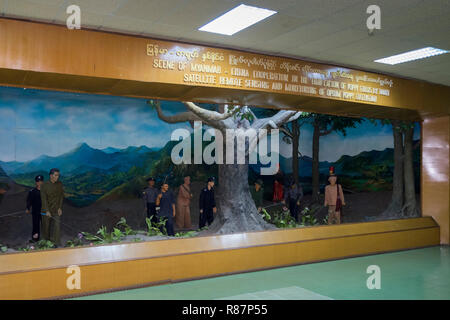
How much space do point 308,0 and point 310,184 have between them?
43.4 feet

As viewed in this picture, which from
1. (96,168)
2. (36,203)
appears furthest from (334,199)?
(96,168)

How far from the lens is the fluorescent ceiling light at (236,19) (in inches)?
174

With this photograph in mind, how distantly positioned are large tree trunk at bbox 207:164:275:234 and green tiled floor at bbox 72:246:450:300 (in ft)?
7.37

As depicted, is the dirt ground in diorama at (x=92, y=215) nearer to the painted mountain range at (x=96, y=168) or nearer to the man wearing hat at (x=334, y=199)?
the painted mountain range at (x=96, y=168)

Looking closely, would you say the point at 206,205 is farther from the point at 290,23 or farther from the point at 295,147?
the point at 295,147

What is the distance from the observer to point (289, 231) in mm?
6969

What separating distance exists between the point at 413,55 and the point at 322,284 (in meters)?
3.51

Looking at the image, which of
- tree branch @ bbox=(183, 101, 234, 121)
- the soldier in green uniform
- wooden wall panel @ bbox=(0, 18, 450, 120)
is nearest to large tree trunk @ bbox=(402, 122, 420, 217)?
wooden wall panel @ bbox=(0, 18, 450, 120)

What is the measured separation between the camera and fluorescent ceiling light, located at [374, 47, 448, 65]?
595 centimetres

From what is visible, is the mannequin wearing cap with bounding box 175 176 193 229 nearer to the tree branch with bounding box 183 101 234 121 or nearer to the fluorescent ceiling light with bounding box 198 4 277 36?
the tree branch with bounding box 183 101 234 121

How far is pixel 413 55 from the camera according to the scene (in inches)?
244

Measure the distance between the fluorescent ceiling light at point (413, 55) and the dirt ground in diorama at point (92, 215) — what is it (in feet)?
14.2

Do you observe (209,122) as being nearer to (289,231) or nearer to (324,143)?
(289,231)

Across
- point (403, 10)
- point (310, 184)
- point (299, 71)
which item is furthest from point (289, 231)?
point (310, 184)
